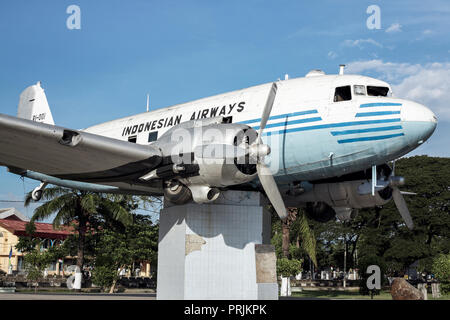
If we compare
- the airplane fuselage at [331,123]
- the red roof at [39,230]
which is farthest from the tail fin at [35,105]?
the red roof at [39,230]

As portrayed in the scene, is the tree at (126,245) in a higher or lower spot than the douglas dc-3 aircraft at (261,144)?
lower

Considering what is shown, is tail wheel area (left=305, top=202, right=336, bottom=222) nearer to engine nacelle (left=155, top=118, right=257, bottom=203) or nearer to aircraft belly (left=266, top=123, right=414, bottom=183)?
aircraft belly (left=266, top=123, right=414, bottom=183)

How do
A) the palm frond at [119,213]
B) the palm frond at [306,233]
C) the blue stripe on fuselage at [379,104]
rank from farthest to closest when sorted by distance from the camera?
the palm frond at [119,213] → the palm frond at [306,233] → the blue stripe on fuselage at [379,104]

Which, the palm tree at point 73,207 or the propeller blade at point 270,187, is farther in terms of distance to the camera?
Result: the palm tree at point 73,207

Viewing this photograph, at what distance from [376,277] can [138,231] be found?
62.6 ft

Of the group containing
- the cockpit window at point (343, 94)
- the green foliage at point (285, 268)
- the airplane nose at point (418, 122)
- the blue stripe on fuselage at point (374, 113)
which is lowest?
the green foliage at point (285, 268)

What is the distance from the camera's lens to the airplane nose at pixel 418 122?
13.0 meters

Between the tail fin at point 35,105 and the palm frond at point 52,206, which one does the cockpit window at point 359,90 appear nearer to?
the tail fin at point 35,105

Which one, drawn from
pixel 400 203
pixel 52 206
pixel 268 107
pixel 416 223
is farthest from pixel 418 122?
pixel 416 223

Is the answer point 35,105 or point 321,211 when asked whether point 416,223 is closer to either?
point 321,211

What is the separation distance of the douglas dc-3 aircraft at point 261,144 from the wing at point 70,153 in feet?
0.09
